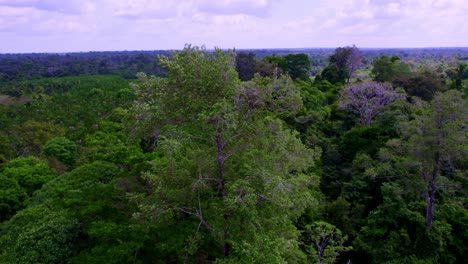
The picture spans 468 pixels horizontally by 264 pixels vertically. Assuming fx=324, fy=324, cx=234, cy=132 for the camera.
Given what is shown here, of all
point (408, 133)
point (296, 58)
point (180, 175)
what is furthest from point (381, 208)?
point (296, 58)

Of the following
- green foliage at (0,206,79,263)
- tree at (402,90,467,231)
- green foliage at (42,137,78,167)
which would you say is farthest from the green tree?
green foliage at (0,206,79,263)

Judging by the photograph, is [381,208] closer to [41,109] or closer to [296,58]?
[296,58]

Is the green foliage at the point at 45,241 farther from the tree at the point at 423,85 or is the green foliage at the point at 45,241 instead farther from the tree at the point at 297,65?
the tree at the point at 297,65

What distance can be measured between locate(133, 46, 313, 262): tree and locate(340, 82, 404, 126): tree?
545 inches

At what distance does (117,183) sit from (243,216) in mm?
5056

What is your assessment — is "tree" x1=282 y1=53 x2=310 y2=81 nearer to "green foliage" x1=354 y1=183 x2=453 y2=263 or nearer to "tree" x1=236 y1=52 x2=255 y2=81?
"tree" x1=236 y1=52 x2=255 y2=81

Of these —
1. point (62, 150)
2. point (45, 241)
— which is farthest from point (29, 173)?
point (45, 241)

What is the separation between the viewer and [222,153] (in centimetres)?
835

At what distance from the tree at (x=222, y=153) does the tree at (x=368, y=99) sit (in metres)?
13.8

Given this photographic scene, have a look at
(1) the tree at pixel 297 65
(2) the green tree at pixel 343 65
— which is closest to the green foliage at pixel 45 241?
(1) the tree at pixel 297 65

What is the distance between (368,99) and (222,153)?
15.6 metres

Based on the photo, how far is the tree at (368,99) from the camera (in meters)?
20.2

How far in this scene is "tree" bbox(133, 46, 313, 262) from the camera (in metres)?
7.11

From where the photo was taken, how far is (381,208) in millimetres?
12430
